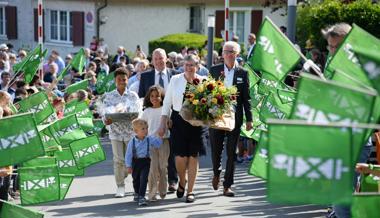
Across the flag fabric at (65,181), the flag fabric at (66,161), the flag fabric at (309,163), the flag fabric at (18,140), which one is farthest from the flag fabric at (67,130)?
the flag fabric at (309,163)

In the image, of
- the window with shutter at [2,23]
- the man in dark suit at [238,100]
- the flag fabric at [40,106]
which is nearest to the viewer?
the flag fabric at [40,106]

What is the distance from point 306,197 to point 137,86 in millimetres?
8534

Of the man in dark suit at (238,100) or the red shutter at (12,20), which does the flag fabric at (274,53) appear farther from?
the red shutter at (12,20)

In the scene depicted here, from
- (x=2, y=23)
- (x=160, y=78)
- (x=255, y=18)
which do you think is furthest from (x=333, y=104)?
(x=2, y=23)

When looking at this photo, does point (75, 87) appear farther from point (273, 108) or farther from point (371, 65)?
point (371, 65)

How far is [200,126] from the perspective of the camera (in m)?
11.6

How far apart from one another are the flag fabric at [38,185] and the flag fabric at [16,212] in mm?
317

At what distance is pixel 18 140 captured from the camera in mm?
7273

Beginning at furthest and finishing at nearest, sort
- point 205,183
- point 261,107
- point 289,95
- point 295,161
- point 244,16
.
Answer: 1. point 244,16
2. point 205,183
3. point 261,107
4. point 289,95
5. point 295,161

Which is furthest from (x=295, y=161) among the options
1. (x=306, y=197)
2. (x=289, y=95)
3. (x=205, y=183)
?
(x=205, y=183)

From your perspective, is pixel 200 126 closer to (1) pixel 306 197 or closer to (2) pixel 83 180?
(2) pixel 83 180

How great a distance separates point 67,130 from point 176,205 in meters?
1.70

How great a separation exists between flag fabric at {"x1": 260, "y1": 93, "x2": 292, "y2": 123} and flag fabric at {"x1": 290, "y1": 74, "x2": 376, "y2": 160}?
535 centimetres

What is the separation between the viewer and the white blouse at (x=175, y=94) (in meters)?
11.6
